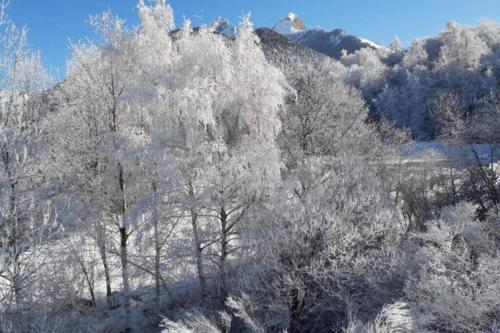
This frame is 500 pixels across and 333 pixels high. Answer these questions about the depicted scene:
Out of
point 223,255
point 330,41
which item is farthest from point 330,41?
point 223,255

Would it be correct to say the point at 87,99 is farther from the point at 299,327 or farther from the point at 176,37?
the point at 299,327

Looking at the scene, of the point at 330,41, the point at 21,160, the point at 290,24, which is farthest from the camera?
the point at 290,24

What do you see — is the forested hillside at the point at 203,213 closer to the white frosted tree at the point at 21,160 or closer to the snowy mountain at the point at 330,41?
the white frosted tree at the point at 21,160

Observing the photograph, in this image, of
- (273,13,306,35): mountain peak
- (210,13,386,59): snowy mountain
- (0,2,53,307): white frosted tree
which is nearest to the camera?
(0,2,53,307): white frosted tree

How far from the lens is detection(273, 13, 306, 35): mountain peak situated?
16738 centimetres

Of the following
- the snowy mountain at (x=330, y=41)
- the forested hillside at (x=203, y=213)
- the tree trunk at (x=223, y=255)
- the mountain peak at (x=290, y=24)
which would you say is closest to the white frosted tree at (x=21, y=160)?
the forested hillside at (x=203, y=213)

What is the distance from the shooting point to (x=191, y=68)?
10133 millimetres

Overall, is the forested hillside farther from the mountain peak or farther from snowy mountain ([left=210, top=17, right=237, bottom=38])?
the mountain peak

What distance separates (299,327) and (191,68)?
7.61m

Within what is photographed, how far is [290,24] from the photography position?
6727 inches

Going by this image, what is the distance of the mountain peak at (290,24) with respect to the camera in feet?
549

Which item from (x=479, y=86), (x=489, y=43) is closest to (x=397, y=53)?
(x=489, y=43)

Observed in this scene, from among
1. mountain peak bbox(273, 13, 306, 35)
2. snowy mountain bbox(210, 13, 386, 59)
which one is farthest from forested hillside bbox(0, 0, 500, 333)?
mountain peak bbox(273, 13, 306, 35)

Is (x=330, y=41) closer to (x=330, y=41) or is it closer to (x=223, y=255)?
(x=330, y=41)
